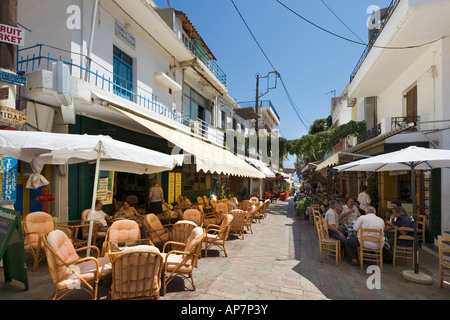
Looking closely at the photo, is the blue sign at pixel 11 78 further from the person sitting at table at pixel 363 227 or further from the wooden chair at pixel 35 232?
the person sitting at table at pixel 363 227

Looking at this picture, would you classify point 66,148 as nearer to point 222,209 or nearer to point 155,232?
point 155,232

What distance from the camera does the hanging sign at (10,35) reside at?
468 centimetres

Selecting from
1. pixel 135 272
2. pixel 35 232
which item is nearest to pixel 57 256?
pixel 135 272

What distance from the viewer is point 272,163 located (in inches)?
861

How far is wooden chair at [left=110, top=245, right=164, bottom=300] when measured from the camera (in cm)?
306

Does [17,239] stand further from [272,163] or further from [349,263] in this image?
[272,163]

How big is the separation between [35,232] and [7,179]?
1252mm

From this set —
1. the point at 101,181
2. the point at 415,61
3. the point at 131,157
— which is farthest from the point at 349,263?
the point at 415,61

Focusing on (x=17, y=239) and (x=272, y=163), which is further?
(x=272, y=163)

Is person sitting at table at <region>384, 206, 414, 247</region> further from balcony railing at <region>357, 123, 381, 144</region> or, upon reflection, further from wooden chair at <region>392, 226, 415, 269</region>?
balcony railing at <region>357, 123, 381, 144</region>

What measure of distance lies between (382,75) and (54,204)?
1284 cm

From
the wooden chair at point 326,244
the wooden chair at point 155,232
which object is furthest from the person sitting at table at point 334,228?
the wooden chair at point 155,232

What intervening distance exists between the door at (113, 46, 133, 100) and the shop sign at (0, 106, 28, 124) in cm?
340

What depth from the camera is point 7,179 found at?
190 inches
